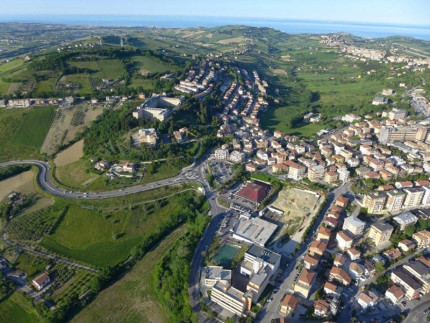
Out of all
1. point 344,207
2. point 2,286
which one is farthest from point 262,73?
point 2,286

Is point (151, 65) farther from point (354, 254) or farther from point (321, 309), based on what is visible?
point (321, 309)

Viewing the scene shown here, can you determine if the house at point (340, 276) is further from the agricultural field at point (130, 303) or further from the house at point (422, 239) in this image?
the agricultural field at point (130, 303)

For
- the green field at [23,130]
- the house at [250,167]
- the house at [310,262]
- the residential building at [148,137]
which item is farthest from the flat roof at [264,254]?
the green field at [23,130]

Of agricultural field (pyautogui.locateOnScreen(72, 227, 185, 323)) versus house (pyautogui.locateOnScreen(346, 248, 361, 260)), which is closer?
agricultural field (pyautogui.locateOnScreen(72, 227, 185, 323))

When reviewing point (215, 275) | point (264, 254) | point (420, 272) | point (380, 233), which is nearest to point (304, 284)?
point (264, 254)

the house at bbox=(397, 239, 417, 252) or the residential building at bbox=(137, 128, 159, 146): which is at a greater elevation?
the residential building at bbox=(137, 128, 159, 146)

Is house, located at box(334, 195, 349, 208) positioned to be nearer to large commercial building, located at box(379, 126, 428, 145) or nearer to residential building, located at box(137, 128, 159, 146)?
large commercial building, located at box(379, 126, 428, 145)

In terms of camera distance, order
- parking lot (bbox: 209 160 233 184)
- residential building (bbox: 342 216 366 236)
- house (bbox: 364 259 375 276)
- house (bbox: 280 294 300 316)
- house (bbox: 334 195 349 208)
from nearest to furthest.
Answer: house (bbox: 280 294 300 316), house (bbox: 364 259 375 276), residential building (bbox: 342 216 366 236), house (bbox: 334 195 349 208), parking lot (bbox: 209 160 233 184)

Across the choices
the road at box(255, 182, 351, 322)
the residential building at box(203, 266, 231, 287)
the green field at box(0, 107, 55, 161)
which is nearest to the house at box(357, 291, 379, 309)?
the road at box(255, 182, 351, 322)

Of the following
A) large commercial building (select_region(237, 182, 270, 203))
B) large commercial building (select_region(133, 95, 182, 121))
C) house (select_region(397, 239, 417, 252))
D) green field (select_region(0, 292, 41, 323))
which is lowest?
green field (select_region(0, 292, 41, 323))
